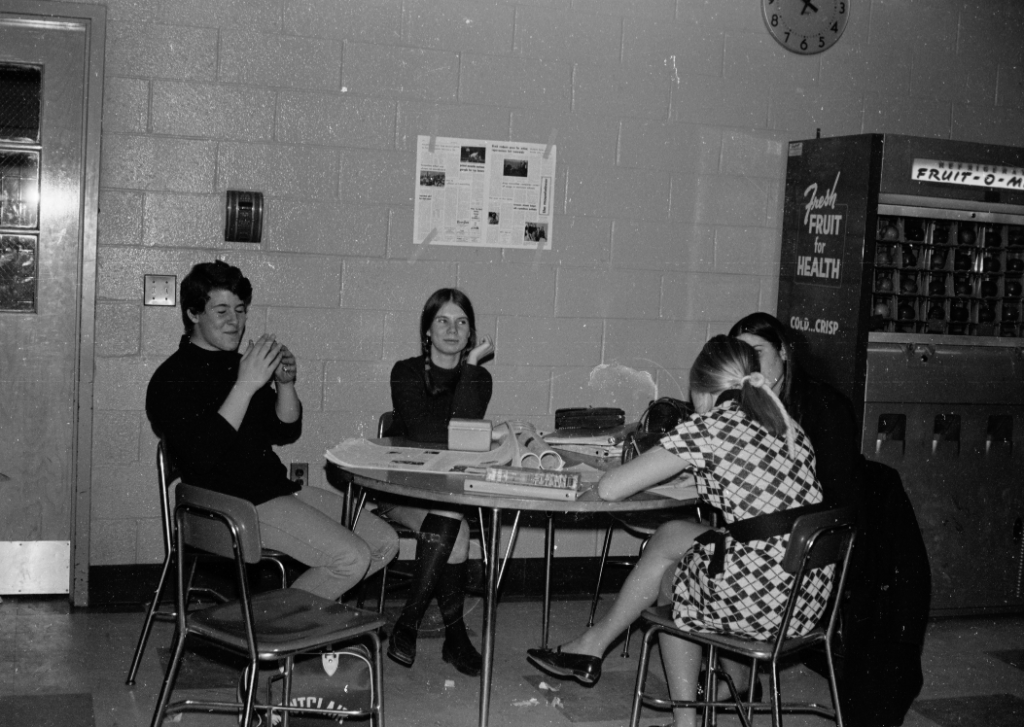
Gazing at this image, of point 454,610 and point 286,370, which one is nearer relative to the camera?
point 286,370

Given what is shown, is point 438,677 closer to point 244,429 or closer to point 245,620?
point 244,429

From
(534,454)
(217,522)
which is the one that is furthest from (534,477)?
(217,522)

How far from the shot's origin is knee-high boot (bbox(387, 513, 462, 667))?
3.50m

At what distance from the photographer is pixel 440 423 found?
3609 millimetres

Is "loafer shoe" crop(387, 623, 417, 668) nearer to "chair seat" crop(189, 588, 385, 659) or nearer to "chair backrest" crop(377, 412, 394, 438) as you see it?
"chair backrest" crop(377, 412, 394, 438)

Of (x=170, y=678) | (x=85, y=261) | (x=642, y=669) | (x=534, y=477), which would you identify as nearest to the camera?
(x=170, y=678)

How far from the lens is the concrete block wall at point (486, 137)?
12.9 feet

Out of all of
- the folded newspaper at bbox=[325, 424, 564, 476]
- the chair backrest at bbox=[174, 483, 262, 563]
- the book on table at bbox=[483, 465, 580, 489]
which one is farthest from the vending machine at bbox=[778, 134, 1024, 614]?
the chair backrest at bbox=[174, 483, 262, 563]

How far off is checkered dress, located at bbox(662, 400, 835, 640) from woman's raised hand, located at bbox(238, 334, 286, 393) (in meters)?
1.20

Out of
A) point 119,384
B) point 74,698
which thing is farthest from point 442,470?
point 119,384

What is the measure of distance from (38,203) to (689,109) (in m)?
2.46

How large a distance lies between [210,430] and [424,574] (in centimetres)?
83

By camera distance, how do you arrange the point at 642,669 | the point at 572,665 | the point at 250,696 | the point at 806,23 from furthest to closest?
the point at 806,23
the point at 572,665
the point at 642,669
the point at 250,696

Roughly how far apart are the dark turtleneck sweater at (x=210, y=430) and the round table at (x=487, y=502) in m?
0.35
